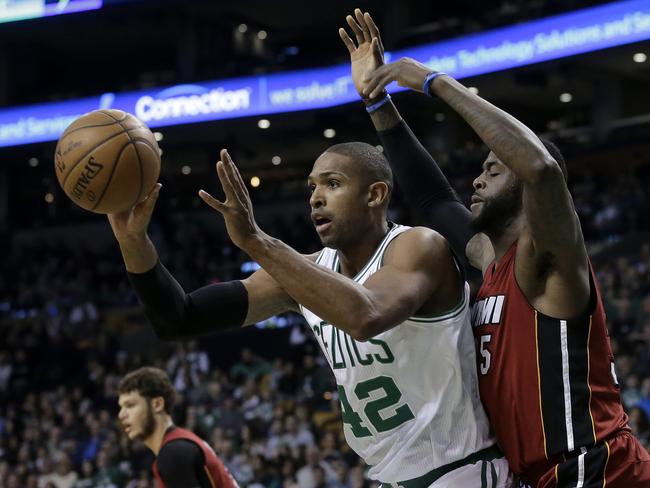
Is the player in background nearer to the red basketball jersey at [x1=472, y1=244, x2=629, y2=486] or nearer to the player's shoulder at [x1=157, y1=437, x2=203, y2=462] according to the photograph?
the red basketball jersey at [x1=472, y1=244, x2=629, y2=486]

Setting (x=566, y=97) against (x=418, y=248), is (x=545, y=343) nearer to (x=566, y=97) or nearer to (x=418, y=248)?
(x=418, y=248)

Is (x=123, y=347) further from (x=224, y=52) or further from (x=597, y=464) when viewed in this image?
(x=597, y=464)

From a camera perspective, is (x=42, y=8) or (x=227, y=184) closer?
(x=227, y=184)

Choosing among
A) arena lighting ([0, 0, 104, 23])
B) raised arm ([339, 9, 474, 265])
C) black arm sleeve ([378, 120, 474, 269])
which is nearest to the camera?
raised arm ([339, 9, 474, 265])

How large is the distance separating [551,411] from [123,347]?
17.2 meters

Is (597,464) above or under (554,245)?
under

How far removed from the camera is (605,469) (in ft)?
10.6

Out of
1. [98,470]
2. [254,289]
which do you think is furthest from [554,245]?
[98,470]

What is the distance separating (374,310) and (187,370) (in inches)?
516

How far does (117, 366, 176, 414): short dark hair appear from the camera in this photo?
5703 millimetres

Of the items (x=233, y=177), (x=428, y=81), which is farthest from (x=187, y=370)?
(x=233, y=177)

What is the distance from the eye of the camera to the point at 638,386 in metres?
10.3

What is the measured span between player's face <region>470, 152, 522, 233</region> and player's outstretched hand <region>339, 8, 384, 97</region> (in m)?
0.66

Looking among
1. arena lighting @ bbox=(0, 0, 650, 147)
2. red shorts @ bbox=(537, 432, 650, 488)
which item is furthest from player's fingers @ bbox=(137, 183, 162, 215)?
arena lighting @ bbox=(0, 0, 650, 147)
